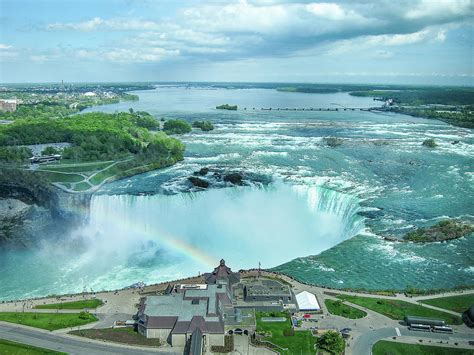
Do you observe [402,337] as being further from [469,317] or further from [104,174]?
[104,174]

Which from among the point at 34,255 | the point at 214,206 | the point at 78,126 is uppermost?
the point at 78,126

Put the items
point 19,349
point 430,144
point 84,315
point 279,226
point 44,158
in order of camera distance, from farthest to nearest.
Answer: point 430,144
point 44,158
point 279,226
point 84,315
point 19,349

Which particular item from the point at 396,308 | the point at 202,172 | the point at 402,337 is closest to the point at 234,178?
the point at 202,172

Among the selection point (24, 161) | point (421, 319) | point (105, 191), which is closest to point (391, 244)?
point (421, 319)

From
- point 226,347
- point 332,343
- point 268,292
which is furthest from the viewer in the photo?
point 268,292

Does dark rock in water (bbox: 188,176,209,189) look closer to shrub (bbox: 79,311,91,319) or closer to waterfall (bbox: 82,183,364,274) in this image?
waterfall (bbox: 82,183,364,274)

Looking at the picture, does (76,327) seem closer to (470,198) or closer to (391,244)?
(391,244)
